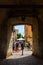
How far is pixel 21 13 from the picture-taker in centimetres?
1004

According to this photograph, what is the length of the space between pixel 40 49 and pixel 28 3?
4545mm

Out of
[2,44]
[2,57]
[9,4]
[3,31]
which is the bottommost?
[2,57]

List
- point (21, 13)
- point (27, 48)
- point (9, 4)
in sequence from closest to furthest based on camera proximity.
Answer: point (9, 4) → point (21, 13) → point (27, 48)

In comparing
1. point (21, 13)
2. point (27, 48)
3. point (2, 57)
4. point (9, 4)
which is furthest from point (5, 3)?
point (27, 48)

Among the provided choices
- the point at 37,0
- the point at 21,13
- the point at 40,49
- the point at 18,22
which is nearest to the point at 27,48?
A: the point at 18,22

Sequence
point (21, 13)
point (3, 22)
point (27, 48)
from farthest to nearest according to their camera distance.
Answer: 1. point (27, 48)
2. point (3, 22)
3. point (21, 13)

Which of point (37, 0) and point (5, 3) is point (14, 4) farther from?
point (37, 0)

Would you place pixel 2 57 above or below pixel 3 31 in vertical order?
below

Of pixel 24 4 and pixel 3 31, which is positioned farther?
pixel 3 31

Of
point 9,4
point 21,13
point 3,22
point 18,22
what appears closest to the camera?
point 9,4

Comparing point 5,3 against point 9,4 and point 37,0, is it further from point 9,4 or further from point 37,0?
point 37,0

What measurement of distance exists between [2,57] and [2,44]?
710 millimetres

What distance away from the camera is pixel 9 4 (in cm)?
698

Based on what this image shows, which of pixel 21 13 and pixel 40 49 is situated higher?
pixel 21 13
